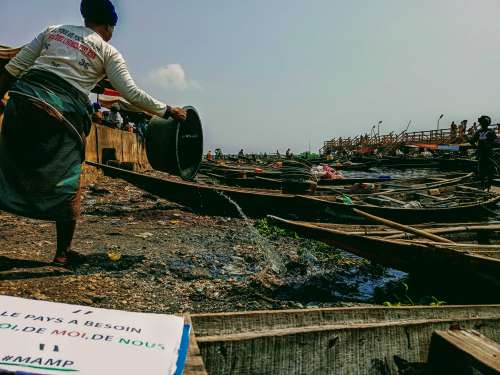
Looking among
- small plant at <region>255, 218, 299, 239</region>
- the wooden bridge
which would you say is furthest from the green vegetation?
the wooden bridge

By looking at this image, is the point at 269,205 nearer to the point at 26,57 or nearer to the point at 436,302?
the point at 436,302

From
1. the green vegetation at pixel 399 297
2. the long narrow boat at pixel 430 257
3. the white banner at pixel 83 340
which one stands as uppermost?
the white banner at pixel 83 340

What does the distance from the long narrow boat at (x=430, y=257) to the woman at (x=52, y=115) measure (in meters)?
1.99

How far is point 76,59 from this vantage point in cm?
296

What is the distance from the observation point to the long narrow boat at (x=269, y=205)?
5.63 metres

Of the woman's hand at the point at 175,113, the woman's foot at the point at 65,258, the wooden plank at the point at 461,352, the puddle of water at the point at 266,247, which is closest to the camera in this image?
the wooden plank at the point at 461,352

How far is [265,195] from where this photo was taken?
6.02m

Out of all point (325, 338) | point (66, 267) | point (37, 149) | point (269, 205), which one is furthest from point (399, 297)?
point (37, 149)

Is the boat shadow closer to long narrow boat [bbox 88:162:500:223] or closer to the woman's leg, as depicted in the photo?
the woman's leg

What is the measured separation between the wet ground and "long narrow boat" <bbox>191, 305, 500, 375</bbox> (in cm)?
138

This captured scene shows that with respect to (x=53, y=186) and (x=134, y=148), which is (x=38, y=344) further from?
(x=134, y=148)

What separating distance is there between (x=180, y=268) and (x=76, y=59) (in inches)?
80.3

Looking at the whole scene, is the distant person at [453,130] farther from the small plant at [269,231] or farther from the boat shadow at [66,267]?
the boat shadow at [66,267]

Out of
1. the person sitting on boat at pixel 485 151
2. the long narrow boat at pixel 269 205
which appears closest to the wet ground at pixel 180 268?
the long narrow boat at pixel 269 205
